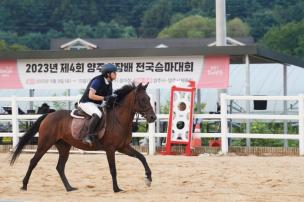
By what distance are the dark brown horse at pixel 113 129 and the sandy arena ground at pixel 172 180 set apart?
1.69 ft

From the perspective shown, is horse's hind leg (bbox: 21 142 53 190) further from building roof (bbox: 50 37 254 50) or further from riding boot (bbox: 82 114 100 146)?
building roof (bbox: 50 37 254 50)

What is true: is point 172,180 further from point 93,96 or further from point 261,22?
point 261,22

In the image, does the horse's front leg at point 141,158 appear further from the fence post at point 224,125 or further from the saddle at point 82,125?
the fence post at point 224,125

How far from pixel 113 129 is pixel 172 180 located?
2.14 m

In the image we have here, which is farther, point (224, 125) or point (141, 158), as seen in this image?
point (224, 125)

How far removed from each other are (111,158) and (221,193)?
6.30 feet

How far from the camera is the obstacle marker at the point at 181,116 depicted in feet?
77.7

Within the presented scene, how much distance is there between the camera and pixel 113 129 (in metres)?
16.1

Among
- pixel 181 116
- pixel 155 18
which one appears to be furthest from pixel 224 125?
pixel 155 18

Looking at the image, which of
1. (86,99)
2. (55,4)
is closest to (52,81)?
(86,99)

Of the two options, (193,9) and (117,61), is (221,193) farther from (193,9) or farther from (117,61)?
(193,9)

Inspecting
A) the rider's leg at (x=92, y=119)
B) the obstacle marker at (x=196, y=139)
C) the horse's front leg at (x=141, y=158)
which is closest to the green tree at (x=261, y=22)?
the obstacle marker at (x=196, y=139)

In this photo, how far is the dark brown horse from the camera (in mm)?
15977

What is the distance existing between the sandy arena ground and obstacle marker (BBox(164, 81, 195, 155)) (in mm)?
933
